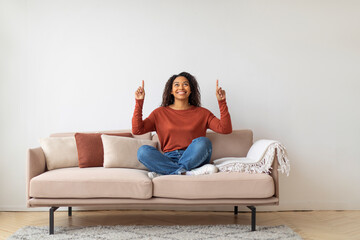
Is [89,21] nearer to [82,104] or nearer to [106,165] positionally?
[82,104]

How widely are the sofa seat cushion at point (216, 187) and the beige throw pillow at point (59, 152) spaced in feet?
2.96

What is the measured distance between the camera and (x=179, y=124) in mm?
3428

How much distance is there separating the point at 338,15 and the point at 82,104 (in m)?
2.68

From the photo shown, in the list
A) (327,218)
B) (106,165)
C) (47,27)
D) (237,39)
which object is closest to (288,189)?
(327,218)

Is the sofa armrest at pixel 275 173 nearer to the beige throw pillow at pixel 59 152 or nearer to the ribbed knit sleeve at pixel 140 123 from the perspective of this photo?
the ribbed knit sleeve at pixel 140 123

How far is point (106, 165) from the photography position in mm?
3248

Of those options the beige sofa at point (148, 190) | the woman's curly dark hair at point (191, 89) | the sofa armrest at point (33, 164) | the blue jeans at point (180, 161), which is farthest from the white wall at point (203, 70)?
the beige sofa at point (148, 190)

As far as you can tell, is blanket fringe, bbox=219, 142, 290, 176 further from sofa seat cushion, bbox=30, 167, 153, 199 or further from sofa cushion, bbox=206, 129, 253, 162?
sofa seat cushion, bbox=30, 167, 153, 199

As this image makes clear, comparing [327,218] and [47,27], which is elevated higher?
[47,27]

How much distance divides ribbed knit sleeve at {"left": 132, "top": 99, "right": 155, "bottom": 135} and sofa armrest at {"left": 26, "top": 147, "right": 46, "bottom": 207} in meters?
0.78

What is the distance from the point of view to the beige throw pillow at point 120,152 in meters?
3.25

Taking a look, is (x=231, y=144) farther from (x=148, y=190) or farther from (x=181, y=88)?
(x=148, y=190)

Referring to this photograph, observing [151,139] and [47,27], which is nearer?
[151,139]

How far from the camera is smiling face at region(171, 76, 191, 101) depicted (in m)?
3.48
